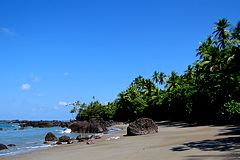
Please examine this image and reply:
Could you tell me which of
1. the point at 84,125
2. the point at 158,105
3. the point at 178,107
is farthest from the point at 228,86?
the point at 158,105

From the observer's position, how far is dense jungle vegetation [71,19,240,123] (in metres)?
37.5

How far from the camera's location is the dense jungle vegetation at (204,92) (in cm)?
3750

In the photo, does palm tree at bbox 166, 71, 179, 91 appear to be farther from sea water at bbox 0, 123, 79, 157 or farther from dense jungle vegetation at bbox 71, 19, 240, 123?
sea water at bbox 0, 123, 79, 157

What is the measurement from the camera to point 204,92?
151ft

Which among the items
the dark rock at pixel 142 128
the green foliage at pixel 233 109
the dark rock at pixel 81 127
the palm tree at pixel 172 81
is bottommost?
the dark rock at pixel 142 128

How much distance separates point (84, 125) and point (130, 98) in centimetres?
3086

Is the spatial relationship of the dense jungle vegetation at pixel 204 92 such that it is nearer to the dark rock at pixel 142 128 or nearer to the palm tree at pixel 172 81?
the palm tree at pixel 172 81

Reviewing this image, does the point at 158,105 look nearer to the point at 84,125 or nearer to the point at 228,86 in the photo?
the point at 84,125

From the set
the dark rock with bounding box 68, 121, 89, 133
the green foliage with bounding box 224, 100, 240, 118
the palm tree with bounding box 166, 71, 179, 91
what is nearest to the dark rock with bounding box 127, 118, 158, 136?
the green foliage with bounding box 224, 100, 240, 118

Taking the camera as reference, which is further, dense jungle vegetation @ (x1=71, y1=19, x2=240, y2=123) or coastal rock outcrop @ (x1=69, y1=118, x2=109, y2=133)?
coastal rock outcrop @ (x1=69, y1=118, x2=109, y2=133)

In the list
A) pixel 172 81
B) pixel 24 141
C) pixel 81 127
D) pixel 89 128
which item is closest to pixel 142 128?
pixel 24 141

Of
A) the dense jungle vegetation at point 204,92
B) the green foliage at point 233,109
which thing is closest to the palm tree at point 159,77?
the dense jungle vegetation at point 204,92

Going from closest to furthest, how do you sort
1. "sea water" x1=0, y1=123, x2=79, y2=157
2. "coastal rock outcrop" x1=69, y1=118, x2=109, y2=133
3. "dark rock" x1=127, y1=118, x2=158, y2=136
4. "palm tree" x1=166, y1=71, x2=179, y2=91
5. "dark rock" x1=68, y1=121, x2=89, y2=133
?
1. "sea water" x1=0, y1=123, x2=79, y2=157
2. "dark rock" x1=127, y1=118, x2=158, y2=136
3. "coastal rock outcrop" x1=69, y1=118, x2=109, y2=133
4. "dark rock" x1=68, y1=121, x2=89, y2=133
5. "palm tree" x1=166, y1=71, x2=179, y2=91

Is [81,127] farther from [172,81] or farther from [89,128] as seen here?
[172,81]
